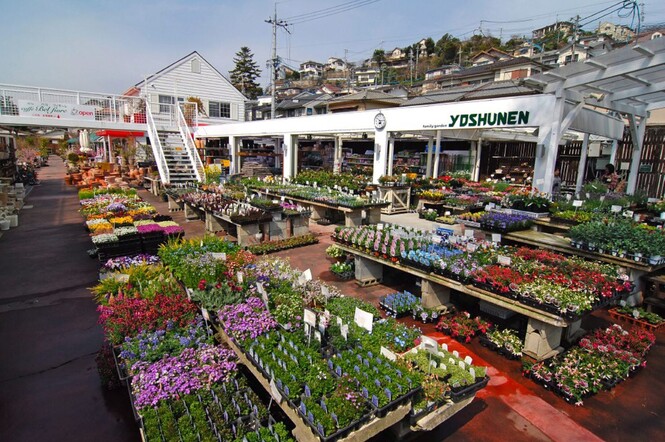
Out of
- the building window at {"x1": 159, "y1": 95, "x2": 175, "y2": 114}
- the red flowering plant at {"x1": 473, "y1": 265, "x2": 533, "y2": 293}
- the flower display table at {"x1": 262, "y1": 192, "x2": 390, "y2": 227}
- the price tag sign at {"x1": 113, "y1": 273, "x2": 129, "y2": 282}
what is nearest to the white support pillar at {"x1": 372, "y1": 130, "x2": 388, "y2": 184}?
the flower display table at {"x1": 262, "y1": 192, "x2": 390, "y2": 227}

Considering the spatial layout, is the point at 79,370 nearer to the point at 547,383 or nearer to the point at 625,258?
the point at 547,383

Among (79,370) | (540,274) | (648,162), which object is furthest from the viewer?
(648,162)

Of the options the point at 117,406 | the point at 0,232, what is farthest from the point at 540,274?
the point at 0,232

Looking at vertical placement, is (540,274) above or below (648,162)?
below

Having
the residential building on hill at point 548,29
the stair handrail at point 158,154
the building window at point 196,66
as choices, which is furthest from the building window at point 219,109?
→ the residential building on hill at point 548,29

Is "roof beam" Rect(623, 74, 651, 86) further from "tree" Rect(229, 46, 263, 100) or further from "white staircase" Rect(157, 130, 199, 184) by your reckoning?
"tree" Rect(229, 46, 263, 100)

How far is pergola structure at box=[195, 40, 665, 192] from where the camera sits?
26.1ft

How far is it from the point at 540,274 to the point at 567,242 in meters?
2.45

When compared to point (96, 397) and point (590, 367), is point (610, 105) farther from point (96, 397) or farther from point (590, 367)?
point (96, 397)

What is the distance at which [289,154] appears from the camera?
682 inches

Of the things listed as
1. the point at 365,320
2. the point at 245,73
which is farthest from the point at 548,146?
the point at 245,73

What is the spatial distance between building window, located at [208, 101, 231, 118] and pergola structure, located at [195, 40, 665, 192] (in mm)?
13719

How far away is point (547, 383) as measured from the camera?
12.7 feet

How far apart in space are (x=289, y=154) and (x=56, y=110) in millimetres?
10157
